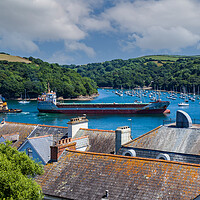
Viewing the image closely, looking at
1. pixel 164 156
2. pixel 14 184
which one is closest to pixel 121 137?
pixel 164 156

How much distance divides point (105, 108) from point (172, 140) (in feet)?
351

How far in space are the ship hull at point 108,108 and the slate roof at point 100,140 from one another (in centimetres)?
9734

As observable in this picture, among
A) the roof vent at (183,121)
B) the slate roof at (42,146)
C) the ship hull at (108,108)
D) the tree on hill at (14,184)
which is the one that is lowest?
the ship hull at (108,108)

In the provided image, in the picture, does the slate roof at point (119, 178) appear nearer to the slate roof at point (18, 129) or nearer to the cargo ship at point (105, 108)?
the slate roof at point (18, 129)

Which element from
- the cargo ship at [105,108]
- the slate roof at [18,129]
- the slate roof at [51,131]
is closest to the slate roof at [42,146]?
the slate roof at [51,131]

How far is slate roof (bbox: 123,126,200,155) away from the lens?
2102cm

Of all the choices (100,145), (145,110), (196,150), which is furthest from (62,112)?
(196,150)

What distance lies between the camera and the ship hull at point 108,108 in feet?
411

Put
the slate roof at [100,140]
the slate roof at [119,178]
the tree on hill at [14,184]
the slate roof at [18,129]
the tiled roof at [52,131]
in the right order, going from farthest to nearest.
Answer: the slate roof at [18,129], the tiled roof at [52,131], the slate roof at [100,140], the slate roof at [119,178], the tree on hill at [14,184]

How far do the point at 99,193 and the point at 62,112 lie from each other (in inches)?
4594

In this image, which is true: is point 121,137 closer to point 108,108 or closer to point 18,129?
point 18,129

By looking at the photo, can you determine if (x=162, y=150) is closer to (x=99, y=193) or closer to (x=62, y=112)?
(x=99, y=193)

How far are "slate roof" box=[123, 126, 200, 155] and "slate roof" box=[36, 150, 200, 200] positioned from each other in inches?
200

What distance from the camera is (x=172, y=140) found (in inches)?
874
